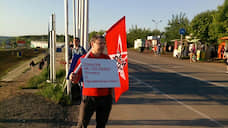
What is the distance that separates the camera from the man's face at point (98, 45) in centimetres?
310

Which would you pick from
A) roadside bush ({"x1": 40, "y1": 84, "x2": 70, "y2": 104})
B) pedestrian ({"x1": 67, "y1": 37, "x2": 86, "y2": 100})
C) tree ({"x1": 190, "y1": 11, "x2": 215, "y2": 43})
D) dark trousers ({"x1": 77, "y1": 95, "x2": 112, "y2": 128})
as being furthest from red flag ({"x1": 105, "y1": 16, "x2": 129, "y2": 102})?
tree ({"x1": 190, "y1": 11, "x2": 215, "y2": 43})

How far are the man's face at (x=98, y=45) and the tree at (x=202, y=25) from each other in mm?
24443

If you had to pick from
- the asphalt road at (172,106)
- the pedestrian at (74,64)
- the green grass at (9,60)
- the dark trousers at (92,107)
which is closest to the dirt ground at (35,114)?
the pedestrian at (74,64)

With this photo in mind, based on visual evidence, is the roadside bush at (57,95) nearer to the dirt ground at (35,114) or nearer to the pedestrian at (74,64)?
the dirt ground at (35,114)

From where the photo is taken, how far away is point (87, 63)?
3002mm

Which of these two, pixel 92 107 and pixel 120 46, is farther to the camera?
pixel 120 46

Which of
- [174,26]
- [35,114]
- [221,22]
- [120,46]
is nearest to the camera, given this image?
[120,46]

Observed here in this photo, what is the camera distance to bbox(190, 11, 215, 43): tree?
25656 mm

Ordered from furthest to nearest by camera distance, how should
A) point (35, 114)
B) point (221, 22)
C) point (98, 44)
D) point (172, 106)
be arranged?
point (221, 22)
point (172, 106)
point (35, 114)
point (98, 44)

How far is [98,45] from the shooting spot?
310cm

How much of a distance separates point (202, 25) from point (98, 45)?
25457mm

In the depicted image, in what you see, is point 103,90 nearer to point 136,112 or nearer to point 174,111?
point 136,112

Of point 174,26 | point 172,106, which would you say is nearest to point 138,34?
point 174,26

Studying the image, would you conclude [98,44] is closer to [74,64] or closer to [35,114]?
[74,64]
